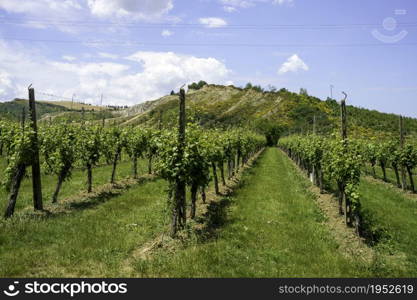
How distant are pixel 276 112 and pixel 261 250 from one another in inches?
4535

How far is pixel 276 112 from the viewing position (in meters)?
122

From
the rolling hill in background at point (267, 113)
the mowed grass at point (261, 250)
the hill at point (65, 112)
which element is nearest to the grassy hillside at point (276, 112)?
the rolling hill in background at point (267, 113)

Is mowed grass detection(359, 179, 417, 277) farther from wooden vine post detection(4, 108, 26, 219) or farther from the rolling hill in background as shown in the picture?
the rolling hill in background

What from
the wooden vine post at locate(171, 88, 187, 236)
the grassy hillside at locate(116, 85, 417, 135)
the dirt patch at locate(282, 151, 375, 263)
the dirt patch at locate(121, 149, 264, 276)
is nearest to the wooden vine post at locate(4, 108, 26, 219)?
the dirt patch at locate(121, 149, 264, 276)

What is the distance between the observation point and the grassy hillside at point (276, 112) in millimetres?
88750

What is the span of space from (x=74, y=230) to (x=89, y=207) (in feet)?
12.4

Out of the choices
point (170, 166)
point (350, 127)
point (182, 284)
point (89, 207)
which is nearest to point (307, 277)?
point (182, 284)

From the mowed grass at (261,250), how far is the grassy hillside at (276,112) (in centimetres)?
6684

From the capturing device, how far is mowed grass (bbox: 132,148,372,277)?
8.96m

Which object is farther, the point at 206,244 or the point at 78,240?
the point at 78,240

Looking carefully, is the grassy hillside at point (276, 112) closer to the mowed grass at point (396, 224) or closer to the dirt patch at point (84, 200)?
the dirt patch at point (84, 200)

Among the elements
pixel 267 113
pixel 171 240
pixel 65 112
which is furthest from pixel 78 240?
pixel 267 113

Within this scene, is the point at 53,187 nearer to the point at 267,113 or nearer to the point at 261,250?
the point at 261,250

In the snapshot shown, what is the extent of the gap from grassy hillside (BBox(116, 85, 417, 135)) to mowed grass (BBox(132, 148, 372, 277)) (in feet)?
219
